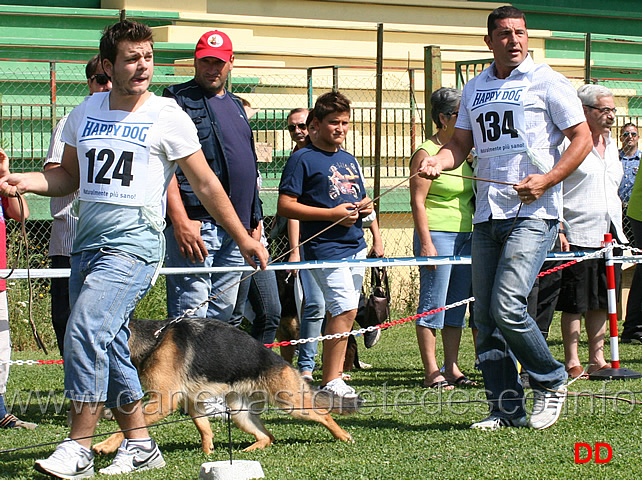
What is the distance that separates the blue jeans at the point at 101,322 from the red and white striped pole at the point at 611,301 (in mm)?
3703

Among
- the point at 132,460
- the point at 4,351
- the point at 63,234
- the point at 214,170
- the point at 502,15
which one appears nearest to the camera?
the point at 132,460

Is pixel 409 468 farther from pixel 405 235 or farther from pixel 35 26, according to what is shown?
pixel 35 26

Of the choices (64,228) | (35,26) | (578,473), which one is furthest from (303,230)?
(35,26)

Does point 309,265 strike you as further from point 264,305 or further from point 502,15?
point 502,15

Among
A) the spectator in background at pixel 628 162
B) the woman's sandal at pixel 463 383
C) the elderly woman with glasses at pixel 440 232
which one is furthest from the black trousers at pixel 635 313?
the woman's sandal at pixel 463 383

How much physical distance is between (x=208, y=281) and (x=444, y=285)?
193cm

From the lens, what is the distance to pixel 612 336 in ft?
20.7

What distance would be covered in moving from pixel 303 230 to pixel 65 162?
228 cm

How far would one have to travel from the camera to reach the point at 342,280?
5.71m

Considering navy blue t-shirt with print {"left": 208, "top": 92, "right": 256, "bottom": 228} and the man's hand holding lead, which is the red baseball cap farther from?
the man's hand holding lead

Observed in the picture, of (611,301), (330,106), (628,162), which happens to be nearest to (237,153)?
(330,106)

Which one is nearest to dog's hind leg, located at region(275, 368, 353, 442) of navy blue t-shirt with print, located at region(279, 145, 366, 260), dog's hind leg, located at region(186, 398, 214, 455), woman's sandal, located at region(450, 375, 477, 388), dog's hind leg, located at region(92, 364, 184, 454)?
dog's hind leg, located at region(186, 398, 214, 455)

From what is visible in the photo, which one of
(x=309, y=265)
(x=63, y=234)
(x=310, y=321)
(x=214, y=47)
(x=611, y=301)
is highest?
(x=214, y=47)

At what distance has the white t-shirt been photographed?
149 inches
